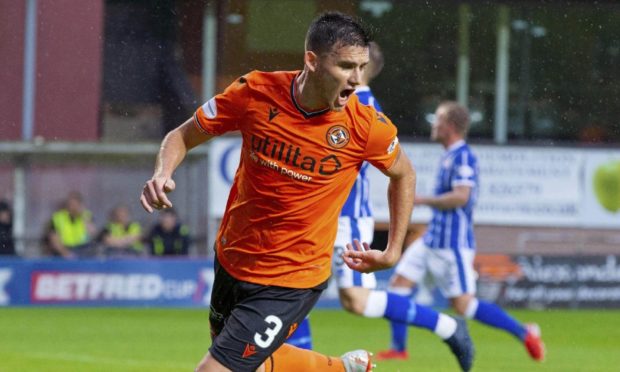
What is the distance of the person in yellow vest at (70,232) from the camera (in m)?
16.6

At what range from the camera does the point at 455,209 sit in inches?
395

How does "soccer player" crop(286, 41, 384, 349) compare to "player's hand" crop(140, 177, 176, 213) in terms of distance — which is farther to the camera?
"soccer player" crop(286, 41, 384, 349)

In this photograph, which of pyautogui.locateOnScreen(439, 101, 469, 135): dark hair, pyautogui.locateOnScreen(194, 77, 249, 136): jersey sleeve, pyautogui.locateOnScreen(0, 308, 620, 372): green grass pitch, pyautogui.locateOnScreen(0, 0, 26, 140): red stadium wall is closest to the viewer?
pyautogui.locateOnScreen(194, 77, 249, 136): jersey sleeve

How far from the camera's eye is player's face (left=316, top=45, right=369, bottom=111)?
534 centimetres

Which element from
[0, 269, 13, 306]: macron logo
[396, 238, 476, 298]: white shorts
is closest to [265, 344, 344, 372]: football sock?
[396, 238, 476, 298]: white shorts

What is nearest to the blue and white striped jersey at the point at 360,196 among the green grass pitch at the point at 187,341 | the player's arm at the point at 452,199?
the green grass pitch at the point at 187,341

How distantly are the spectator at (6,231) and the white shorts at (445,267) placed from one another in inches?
281

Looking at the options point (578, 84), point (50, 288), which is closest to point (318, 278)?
point (50, 288)

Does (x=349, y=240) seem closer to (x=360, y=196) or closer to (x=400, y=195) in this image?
(x=360, y=196)

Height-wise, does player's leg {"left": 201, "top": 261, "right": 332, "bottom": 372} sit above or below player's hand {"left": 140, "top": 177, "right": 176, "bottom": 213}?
below

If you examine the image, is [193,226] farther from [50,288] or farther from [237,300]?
[237,300]

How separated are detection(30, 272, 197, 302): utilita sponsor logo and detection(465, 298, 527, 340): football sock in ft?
22.2

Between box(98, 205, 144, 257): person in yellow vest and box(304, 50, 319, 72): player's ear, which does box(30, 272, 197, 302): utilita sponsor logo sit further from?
box(304, 50, 319, 72): player's ear

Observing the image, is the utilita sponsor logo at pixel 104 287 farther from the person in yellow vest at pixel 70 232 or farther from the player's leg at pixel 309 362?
the player's leg at pixel 309 362
